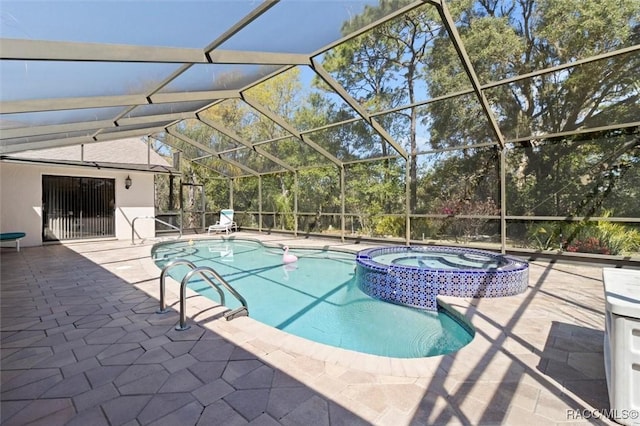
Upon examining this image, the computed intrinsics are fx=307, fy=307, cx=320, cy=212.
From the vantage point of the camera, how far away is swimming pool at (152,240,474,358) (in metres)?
3.98

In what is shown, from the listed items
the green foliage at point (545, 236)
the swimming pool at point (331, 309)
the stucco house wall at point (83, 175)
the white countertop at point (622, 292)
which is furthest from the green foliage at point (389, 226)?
the stucco house wall at point (83, 175)

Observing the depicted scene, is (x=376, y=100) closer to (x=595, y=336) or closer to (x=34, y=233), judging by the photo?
(x=595, y=336)

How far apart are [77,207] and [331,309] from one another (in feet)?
35.9

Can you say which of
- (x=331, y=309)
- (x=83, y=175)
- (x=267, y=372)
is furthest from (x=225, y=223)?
(x=267, y=372)

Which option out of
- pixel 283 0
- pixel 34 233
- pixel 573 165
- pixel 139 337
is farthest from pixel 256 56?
pixel 34 233

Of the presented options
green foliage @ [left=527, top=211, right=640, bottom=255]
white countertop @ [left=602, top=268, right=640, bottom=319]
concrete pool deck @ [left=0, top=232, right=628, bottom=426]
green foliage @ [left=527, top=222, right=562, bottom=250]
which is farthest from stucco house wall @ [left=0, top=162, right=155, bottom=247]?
green foliage @ [left=527, top=211, right=640, bottom=255]

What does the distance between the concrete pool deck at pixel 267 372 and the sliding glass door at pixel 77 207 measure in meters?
8.19

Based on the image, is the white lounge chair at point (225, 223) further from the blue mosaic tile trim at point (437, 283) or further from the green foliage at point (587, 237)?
the green foliage at point (587, 237)

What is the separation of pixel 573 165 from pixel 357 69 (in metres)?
6.51

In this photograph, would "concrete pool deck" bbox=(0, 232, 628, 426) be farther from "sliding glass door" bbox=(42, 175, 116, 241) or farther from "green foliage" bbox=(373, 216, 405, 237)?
"sliding glass door" bbox=(42, 175, 116, 241)

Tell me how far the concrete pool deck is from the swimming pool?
556mm

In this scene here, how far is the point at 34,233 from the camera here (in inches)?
389

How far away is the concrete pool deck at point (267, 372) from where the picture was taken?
1.99 m

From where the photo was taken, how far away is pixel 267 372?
2480 mm
